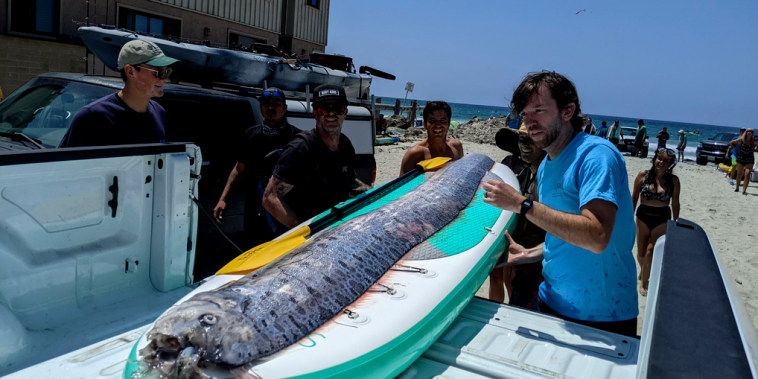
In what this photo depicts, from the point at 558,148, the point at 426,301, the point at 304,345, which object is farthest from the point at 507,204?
the point at 304,345

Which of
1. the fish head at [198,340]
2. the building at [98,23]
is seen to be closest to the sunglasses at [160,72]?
the fish head at [198,340]

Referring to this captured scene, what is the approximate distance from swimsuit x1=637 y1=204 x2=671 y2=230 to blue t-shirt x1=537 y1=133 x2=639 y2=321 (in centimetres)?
422

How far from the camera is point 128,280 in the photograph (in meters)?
2.65

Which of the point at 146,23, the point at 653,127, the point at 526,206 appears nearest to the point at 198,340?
the point at 526,206

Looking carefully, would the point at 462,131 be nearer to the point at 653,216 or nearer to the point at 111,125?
the point at 653,216

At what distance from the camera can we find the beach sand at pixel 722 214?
6.55 m

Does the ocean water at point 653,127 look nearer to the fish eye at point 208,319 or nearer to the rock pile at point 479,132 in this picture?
the rock pile at point 479,132

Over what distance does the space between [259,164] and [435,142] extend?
173 centimetres

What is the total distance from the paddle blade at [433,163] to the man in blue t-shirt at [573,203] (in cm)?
211

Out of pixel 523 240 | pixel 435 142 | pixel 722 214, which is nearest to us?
pixel 523 240

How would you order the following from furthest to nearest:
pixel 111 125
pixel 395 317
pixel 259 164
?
pixel 259 164 → pixel 111 125 → pixel 395 317

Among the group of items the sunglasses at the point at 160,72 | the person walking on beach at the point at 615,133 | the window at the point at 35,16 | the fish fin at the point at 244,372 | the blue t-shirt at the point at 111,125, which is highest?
the window at the point at 35,16

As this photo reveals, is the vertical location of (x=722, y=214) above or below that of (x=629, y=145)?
below

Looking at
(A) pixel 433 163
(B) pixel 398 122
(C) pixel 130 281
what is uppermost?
(B) pixel 398 122
